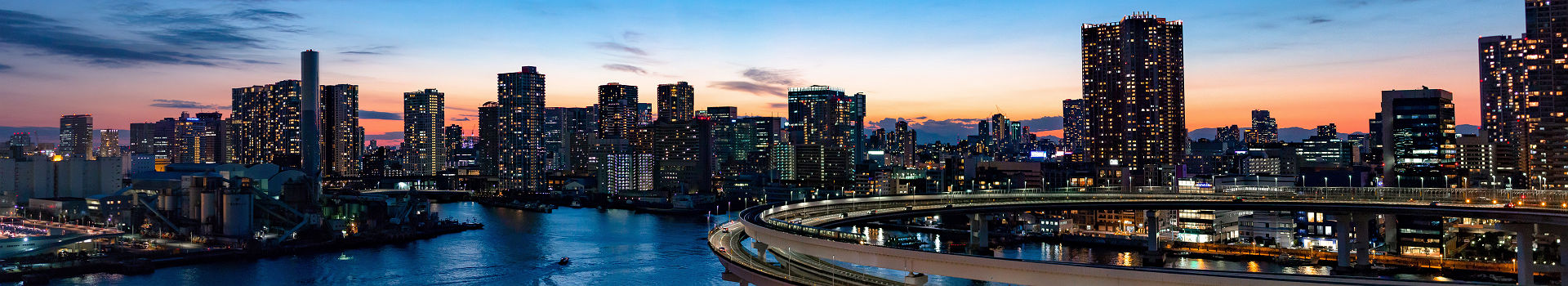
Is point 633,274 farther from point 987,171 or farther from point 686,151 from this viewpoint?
point 686,151

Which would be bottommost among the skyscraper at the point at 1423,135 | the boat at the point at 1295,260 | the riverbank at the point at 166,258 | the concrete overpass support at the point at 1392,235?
the boat at the point at 1295,260

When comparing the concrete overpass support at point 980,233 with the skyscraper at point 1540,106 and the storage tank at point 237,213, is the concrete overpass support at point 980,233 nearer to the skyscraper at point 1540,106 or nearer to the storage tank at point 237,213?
the storage tank at point 237,213

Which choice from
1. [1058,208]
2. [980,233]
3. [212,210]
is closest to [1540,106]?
[980,233]

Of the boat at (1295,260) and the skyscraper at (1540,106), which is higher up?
the skyscraper at (1540,106)

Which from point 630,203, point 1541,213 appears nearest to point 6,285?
point 1541,213

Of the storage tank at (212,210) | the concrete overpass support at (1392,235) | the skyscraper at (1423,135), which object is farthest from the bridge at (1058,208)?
the storage tank at (212,210)

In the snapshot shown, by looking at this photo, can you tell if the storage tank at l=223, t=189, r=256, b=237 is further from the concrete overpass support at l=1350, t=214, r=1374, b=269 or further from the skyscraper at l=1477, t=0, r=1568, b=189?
the skyscraper at l=1477, t=0, r=1568, b=189
